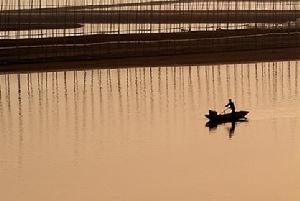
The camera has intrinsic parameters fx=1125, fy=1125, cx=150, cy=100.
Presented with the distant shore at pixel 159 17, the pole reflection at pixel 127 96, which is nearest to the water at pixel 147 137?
the pole reflection at pixel 127 96

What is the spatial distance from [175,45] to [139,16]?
1224 inches

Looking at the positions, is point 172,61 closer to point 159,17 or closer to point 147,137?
point 147,137

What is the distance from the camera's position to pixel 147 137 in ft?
94.8

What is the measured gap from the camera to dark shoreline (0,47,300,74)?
4528cm

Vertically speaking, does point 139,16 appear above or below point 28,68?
above

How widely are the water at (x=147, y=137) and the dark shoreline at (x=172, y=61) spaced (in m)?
1.41

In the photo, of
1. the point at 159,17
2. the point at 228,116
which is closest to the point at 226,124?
the point at 228,116

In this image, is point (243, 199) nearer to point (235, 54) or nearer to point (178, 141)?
point (178, 141)

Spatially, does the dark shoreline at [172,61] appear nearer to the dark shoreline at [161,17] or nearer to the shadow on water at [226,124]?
the shadow on water at [226,124]

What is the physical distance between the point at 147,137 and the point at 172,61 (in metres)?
18.7

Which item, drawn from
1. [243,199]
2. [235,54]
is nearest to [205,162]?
[243,199]

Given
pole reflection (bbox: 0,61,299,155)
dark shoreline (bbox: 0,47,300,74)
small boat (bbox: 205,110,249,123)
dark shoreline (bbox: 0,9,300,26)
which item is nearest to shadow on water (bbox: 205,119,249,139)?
small boat (bbox: 205,110,249,123)

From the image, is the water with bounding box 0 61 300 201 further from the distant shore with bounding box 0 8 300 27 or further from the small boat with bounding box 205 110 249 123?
the distant shore with bounding box 0 8 300 27

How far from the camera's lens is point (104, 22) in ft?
252
